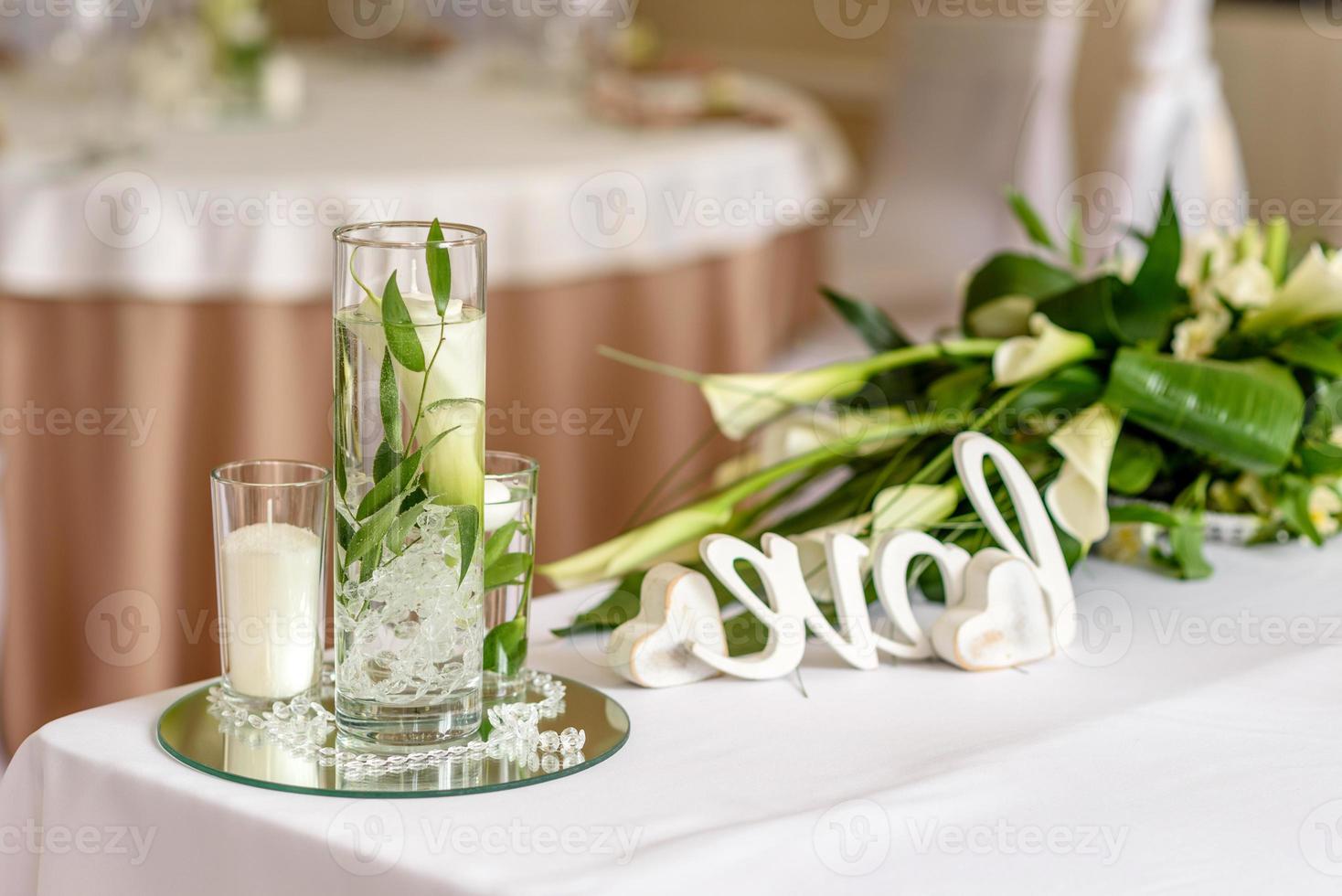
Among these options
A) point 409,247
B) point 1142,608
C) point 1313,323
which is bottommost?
point 1142,608

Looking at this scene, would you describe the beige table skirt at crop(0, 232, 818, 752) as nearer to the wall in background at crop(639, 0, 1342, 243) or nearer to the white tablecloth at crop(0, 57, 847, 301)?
the white tablecloth at crop(0, 57, 847, 301)

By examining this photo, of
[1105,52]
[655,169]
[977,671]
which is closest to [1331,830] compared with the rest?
[977,671]

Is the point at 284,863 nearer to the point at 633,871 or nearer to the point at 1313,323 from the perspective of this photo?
the point at 633,871

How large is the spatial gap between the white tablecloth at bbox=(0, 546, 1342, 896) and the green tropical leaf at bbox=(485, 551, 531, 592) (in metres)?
0.10

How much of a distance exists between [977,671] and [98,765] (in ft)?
1.60

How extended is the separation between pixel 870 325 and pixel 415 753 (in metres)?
0.61

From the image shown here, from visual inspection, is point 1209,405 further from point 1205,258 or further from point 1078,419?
point 1205,258

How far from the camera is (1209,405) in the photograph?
989 mm

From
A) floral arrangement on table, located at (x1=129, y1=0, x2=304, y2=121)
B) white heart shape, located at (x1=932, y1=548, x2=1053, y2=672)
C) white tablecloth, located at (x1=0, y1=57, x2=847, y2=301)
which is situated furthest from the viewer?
floral arrangement on table, located at (x1=129, y1=0, x2=304, y2=121)

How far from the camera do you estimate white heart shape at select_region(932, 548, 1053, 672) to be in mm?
867

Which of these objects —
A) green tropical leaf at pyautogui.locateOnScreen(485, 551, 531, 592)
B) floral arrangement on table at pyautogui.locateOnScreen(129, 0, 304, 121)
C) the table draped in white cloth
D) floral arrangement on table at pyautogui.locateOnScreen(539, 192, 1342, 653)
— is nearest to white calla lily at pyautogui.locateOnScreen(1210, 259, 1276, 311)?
floral arrangement on table at pyautogui.locateOnScreen(539, 192, 1342, 653)

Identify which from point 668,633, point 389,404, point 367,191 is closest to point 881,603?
point 668,633

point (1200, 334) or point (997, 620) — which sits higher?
point (1200, 334)

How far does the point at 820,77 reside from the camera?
520 centimetres
